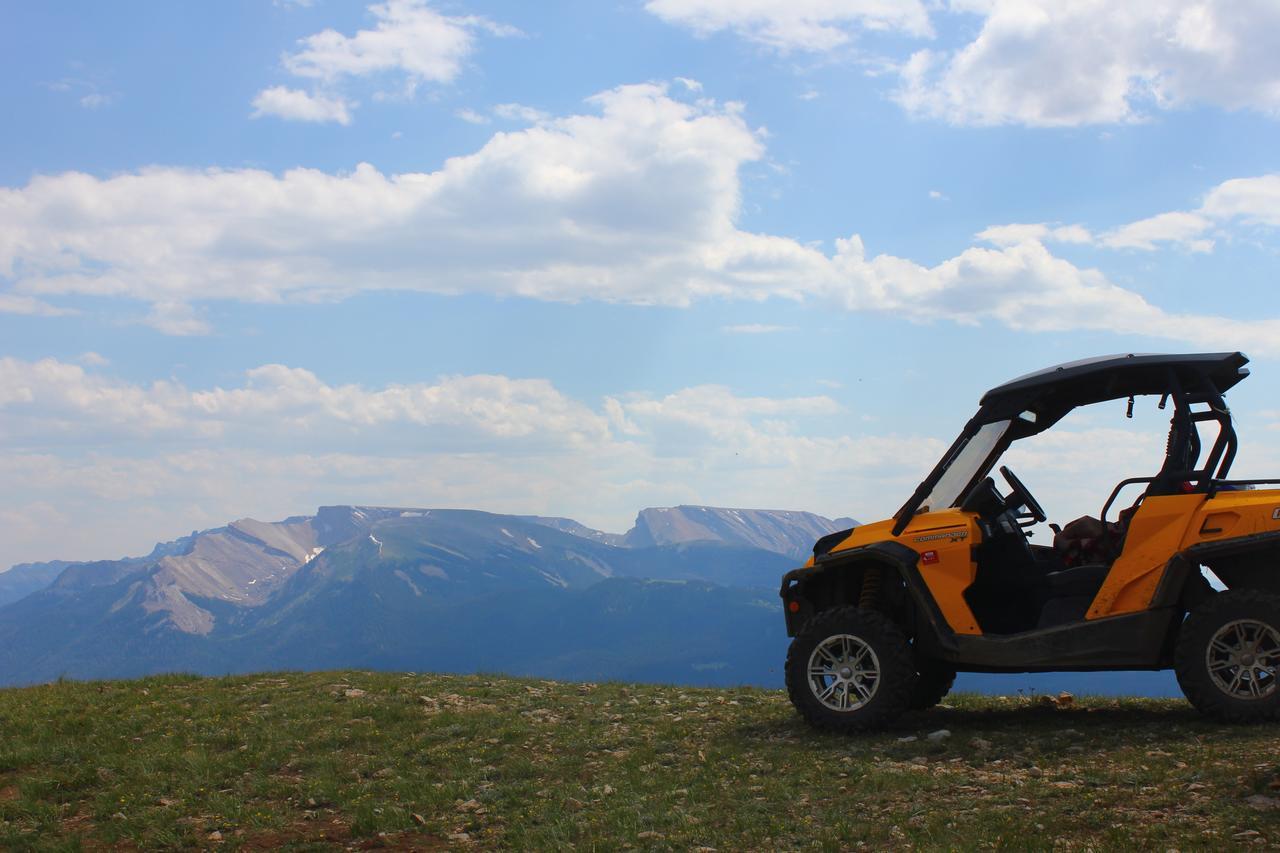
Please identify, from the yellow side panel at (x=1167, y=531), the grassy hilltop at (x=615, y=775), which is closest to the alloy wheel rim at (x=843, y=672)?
the grassy hilltop at (x=615, y=775)

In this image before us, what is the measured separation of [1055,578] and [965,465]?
4.90ft

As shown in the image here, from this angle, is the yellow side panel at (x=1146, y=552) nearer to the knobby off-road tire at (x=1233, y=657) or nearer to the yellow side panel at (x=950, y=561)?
the knobby off-road tire at (x=1233, y=657)

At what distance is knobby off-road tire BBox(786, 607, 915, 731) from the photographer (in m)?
12.0

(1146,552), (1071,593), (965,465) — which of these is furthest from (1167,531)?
(965,465)

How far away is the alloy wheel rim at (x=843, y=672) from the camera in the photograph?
40.2 ft

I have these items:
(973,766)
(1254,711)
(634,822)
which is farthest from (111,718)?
(1254,711)

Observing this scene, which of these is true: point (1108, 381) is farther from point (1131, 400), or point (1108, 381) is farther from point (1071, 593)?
point (1071, 593)

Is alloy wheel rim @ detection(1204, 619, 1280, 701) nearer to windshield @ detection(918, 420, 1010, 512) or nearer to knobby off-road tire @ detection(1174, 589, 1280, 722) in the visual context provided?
knobby off-road tire @ detection(1174, 589, 1280, 722)

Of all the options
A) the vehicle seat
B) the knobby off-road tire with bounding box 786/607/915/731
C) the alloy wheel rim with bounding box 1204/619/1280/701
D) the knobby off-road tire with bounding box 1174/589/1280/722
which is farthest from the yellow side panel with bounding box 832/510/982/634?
the alloy wheel rim with bounding box 1204/619/1280/701

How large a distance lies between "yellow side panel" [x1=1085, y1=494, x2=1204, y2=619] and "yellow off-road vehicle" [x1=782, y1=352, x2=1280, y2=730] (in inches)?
0.5

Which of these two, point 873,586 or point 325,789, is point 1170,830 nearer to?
point 873,586

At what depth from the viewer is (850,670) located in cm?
1237

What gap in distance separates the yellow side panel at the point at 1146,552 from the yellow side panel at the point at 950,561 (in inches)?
48.6

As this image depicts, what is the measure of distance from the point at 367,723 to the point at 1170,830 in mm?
9374
